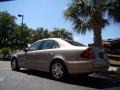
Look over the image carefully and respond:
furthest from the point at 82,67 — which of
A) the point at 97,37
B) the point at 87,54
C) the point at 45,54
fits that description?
the point at 97,37

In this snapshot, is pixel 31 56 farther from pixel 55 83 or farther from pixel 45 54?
pixel 55 83

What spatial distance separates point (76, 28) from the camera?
52.4ft

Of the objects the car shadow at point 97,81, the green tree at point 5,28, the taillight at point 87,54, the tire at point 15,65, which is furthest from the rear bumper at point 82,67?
the green tree at point 5,28

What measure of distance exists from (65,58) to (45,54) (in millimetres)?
1194

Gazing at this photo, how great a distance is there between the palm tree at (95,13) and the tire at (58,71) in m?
4.98

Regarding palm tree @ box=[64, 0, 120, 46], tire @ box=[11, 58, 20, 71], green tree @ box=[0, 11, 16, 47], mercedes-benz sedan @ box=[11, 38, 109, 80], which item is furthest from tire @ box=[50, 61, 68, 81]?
green tree @ box=[0, 11, 16, 47]

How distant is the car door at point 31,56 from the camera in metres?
11.4

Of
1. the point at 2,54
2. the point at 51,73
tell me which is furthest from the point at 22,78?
the point at 2,54

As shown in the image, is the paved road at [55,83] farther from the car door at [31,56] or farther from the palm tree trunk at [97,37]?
the palm tree trunk at [97,37]

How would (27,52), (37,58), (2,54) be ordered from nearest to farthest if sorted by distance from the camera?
(37,58) < (27,52) < (2,54)

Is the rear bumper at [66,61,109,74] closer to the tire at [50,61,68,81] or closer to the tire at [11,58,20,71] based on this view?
the tire at [50,61,68,81]

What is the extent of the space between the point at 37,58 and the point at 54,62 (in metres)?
1.13

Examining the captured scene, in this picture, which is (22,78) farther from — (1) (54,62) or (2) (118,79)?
(2) (118,79)

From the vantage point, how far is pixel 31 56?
37.9ft
